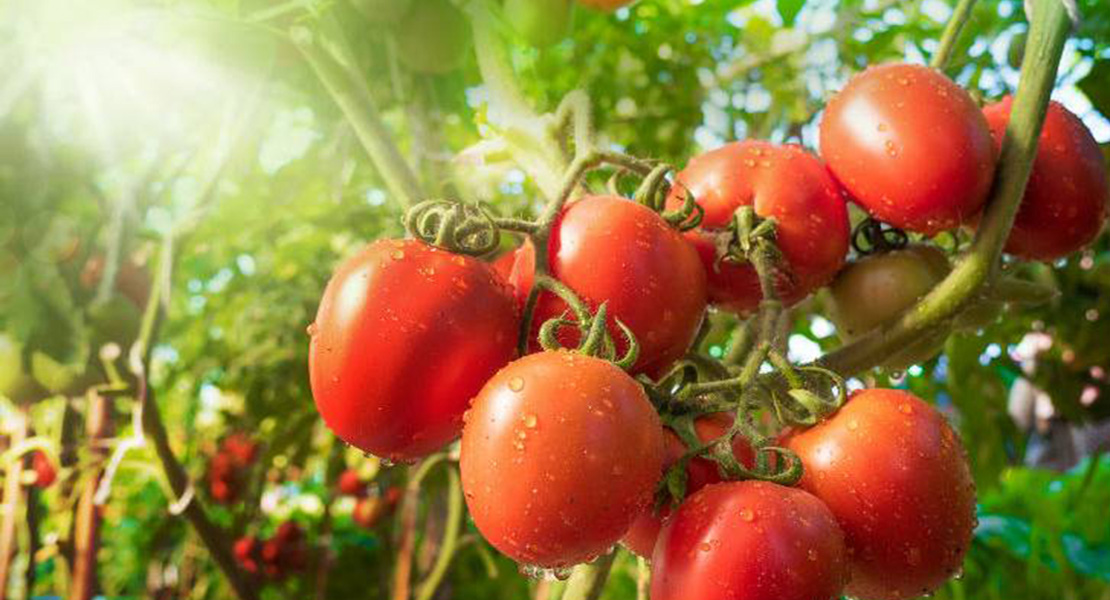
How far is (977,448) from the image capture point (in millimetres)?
1671

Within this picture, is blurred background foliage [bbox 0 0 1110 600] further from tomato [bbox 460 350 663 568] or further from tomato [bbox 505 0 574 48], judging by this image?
tomato [bbox 460 350 663 568]

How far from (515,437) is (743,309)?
0.25 meters

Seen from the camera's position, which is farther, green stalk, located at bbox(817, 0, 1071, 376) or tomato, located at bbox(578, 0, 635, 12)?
tomato, located at bbox(578, 0, 635, 12)

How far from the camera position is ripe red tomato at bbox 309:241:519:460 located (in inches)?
18.9

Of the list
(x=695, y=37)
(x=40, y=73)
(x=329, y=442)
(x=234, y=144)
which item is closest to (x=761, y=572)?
(x=234, y=144)

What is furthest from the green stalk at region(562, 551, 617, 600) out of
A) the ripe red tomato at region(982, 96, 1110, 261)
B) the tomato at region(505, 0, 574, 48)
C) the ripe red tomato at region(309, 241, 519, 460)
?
the tomato at region(505, 0, 574, 48)

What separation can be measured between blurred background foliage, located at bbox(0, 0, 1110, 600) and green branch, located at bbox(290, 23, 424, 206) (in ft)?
0.10

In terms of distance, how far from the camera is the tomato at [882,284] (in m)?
0.65

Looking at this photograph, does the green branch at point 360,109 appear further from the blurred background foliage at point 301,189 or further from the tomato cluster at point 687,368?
the tomato cluster at point 687,368

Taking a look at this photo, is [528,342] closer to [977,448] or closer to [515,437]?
[515,437]

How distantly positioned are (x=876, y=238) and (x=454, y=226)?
34 centimetres

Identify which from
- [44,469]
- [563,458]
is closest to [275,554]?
[44,469]

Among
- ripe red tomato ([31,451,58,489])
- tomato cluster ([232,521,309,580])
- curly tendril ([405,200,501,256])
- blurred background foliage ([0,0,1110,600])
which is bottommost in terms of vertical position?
tomato cluster ([232,521,309,580])

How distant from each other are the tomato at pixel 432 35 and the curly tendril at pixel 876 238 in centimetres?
44
